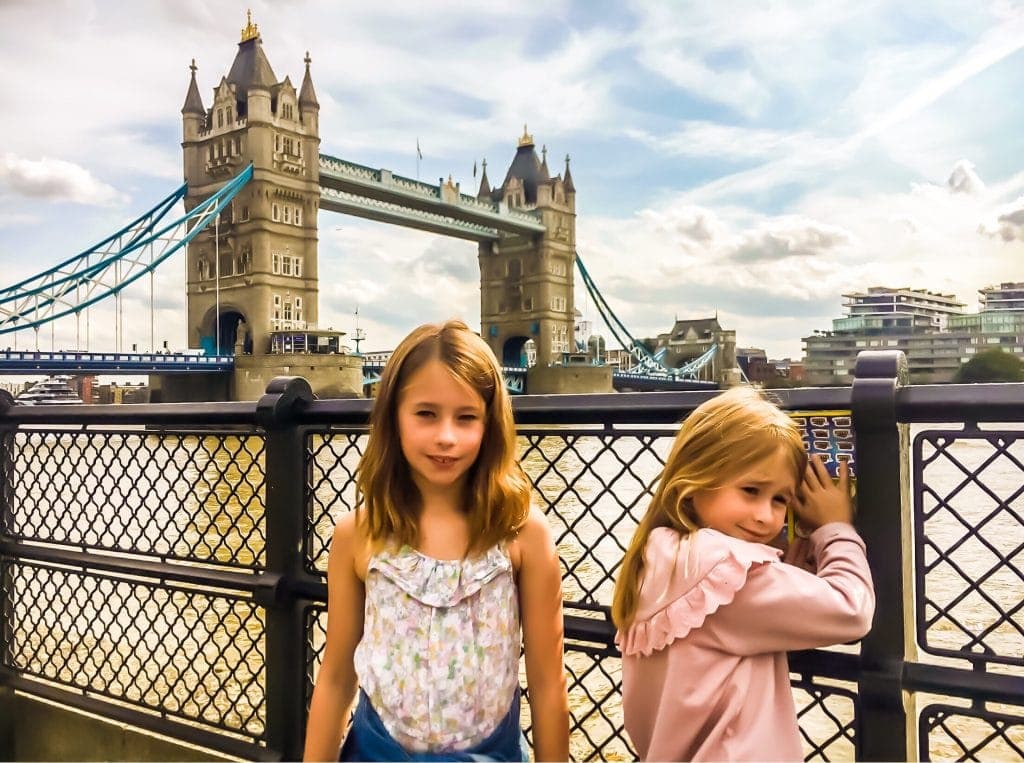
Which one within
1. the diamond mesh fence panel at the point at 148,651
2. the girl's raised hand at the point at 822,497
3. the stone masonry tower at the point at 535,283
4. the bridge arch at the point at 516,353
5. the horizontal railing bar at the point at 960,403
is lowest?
the diamond mesh fence panel at the point at 148,651

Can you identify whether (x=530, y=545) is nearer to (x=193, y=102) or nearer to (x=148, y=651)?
(x=148, y=651)


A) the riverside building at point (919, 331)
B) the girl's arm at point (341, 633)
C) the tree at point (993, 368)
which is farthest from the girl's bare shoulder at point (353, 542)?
the riverside building at point (919, 331)

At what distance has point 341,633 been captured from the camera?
1250 millimetres

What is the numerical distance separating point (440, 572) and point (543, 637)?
0.56ft

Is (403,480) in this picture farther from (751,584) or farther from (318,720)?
(751,584)

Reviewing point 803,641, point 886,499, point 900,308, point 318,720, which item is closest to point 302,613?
point 318,720

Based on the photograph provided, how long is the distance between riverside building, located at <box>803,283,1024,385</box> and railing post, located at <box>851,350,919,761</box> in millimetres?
46598

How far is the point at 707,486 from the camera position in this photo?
1.12 metres

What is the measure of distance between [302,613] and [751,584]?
2.90 ft

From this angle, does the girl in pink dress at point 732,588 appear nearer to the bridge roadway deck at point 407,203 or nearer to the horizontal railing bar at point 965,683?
the horizontal railing bar at point 965,683

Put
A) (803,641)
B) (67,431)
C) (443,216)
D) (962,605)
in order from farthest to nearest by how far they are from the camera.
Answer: (443,216)
(962,605)
(67,431)
(803,641)

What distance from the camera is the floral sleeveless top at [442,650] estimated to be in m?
1.17

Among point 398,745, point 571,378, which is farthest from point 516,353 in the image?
point 398,745

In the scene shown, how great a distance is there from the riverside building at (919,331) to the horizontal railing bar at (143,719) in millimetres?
46418
